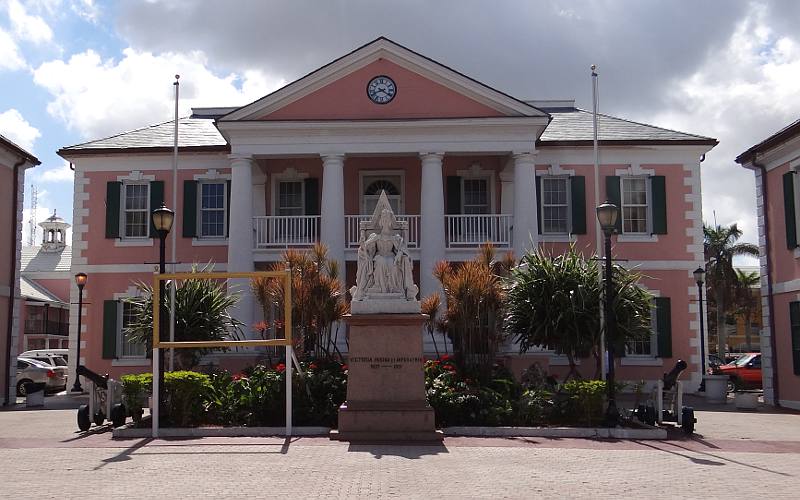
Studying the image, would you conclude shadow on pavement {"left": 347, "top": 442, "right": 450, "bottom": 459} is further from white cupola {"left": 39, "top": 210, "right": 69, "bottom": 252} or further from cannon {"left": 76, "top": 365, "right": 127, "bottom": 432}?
white cupola {"left": 39, "top": 210, "right": 69, "bottom": 252}

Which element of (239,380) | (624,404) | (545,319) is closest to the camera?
(239,380)

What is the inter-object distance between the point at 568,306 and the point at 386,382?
553 cm

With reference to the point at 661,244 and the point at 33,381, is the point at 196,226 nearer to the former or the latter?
the point at 33,381

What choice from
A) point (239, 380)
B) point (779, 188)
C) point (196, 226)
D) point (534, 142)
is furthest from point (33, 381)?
point (779, 188)

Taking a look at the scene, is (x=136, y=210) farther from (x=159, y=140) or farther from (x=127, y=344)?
(x=127, y=344)

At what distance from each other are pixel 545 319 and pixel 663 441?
13.9ft

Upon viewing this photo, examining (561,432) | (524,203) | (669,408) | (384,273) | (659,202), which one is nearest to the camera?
(384,273)

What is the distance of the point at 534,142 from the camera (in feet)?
77.2

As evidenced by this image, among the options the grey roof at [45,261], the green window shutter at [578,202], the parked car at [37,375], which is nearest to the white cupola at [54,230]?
the grey roof at [45,261]

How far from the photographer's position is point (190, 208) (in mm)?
25312

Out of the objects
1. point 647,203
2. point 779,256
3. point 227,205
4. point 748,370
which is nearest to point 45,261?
point 227,205

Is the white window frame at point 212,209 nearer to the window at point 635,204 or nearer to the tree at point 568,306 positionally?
the tree at point 568,306

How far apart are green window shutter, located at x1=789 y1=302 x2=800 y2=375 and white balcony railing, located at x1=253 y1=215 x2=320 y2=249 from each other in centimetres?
1216

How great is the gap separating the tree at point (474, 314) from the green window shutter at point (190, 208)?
10.3m
